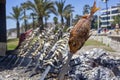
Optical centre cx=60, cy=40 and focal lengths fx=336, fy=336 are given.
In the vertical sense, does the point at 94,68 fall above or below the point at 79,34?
below

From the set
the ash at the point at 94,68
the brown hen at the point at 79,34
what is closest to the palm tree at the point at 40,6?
the ash at the point at 94,68

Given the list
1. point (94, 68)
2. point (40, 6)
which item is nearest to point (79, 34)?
point (94, 68)

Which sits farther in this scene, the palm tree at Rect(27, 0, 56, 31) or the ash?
the palm tree at Rect(27, 0, 56, 31)

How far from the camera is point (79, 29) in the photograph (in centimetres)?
507

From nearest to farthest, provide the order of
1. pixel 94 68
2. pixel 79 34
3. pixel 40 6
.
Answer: pixel 79 34, pixel 94 68, pixel 40 6

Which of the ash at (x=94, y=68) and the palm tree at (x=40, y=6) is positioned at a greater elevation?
the palm tree at (x=40, y=6)

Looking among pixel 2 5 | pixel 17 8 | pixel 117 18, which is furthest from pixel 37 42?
pixel 117 18

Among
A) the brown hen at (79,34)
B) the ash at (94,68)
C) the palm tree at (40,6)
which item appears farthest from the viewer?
the palm tree at (40,6)

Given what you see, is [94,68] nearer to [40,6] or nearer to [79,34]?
[79,34]

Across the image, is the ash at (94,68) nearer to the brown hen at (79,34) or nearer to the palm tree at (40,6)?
the brown hen at (79,34)

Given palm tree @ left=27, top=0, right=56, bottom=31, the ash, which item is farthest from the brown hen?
palm tree @ left=27, top=0, right=56, bottom=31

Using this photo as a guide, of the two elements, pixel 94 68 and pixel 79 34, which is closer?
pixel 79 34

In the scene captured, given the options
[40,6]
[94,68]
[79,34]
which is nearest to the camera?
[79,34]

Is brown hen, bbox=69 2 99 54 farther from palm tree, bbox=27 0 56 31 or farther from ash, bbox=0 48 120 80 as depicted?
palm tree, bbox=27 0 56 31
